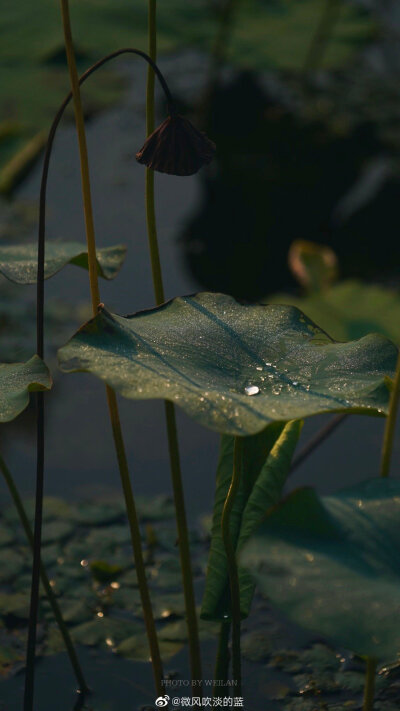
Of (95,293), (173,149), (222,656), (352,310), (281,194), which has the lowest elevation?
(222,656)

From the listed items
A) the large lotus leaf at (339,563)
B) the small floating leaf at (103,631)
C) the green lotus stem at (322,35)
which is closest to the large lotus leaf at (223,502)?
the large lotus leaf at (339,563)

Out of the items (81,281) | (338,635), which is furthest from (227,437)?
(81,281)

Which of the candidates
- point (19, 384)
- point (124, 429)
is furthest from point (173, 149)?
point (124, 429)

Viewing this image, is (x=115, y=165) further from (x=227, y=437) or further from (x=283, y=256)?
(x=227, y=437)

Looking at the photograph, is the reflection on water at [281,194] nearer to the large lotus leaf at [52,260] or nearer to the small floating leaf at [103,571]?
the small floating leaf at [103,571]

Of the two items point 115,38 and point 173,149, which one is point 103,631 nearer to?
point 173,149

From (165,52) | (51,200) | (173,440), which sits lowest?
(173,440)
